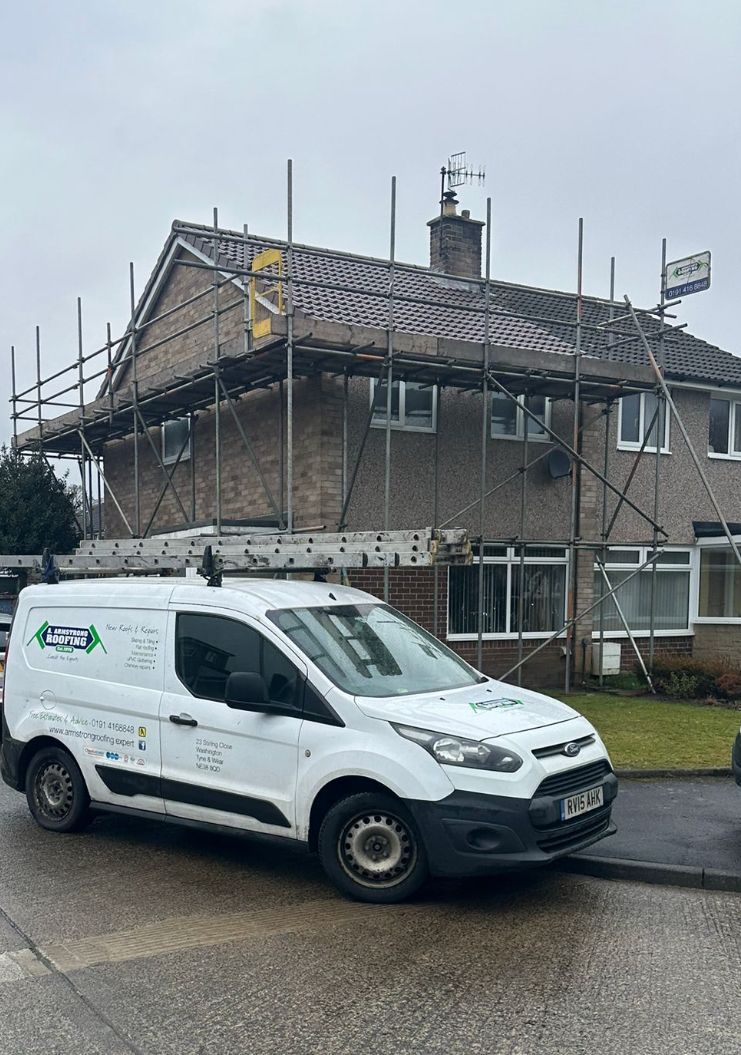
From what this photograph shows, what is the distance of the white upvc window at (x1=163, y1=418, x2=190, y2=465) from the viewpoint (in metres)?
16.4

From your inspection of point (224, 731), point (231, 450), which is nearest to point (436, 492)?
point (231, 450)

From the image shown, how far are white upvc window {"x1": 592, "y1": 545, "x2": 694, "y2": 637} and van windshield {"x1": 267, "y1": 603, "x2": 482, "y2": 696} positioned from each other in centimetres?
951

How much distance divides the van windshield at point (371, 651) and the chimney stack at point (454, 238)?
14.0 metres

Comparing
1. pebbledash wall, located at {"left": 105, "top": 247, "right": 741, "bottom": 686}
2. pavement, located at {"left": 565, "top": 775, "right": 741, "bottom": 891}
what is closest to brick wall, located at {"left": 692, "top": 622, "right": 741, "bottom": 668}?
pebbledash wall, located at {"left": 105, "top": 247, "right": 741, "bottom": 686}

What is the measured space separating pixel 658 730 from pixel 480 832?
648cm

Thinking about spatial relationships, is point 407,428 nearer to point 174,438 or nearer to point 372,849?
point 174,438

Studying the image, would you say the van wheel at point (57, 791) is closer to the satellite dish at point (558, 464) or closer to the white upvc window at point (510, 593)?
the white upvc window at point (510, 593)

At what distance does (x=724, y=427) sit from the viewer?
58.4ft

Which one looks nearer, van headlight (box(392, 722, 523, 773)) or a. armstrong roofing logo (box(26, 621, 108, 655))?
van headlight (box(392, 722, 523, 773))

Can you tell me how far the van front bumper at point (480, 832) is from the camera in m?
5.45

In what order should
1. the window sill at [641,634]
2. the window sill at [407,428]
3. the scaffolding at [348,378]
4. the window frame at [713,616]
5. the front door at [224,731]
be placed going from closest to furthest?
1. the front door at [224,731]
2. the scaffolding at [348,378]
3. the window sill at [407,428]
4. the window sill at [641,634]
5. the window frame at [713,616]

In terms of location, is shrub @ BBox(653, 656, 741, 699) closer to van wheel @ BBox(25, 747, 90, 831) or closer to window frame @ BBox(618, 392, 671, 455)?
window frame @ BBox(618, 392, 671, 455)

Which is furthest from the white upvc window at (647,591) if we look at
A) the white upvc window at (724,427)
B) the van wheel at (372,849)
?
the van wheel at (372,849)

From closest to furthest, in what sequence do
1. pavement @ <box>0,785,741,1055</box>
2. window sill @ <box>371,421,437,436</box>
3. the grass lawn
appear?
pavement @ <box>0,785,741,1055</box>
the grass lawn
window sill @ <box>371,421,437,436</box>
